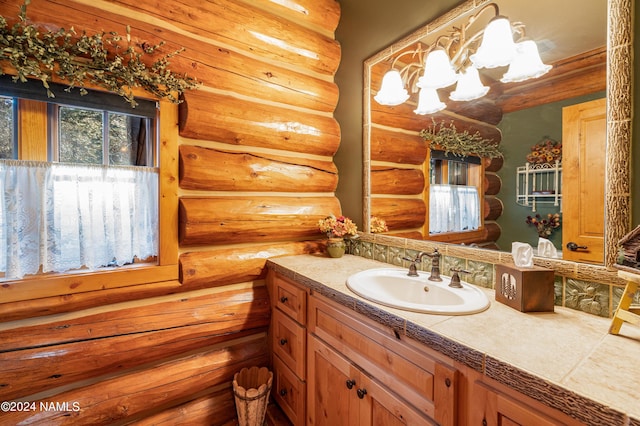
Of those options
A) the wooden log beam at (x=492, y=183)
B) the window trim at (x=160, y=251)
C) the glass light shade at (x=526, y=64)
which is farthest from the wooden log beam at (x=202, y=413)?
the glass light shade at (x=526, y=64)

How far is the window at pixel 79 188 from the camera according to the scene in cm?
131

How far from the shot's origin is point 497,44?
3.85 feet

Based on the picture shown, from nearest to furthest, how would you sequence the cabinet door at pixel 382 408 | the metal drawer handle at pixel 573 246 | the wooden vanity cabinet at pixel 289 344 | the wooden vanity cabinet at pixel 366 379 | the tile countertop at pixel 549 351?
1. the tile countertop at pixel 549 351
2. the wooden vanity cabinet at pixel 366 379
3. the cabinet door at pixel 382 408
4. the metal drawer handle at pixel 573 246
5. the wooden vanity cabinet at pixel 289 344

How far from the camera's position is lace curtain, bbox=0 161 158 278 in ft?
4.27

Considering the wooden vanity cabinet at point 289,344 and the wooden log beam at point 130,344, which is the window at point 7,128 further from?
the wooden vanity cabinet at point 289,344

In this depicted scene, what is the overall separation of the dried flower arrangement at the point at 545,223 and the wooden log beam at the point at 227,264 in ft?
4.81

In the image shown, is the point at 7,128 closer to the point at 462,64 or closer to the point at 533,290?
the point at 462,64

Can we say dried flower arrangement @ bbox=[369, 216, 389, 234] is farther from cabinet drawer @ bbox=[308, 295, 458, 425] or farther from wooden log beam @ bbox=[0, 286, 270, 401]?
wooden log beam @ bbox=[0, 286, 270, 401]

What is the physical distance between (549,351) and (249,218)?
162cm

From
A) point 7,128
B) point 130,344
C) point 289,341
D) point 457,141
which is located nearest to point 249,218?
point 289,341

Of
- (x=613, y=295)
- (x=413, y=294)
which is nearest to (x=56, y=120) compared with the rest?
(x=413, y=294)

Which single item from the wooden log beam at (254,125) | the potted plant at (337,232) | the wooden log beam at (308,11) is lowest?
the potted plant at (337,232)

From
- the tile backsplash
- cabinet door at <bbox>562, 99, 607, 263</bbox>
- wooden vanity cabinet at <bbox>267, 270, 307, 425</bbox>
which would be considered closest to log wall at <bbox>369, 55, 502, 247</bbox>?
the tile backsplash

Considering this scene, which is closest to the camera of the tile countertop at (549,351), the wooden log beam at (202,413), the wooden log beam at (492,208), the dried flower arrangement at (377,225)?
the tile countertop at (549,351)
